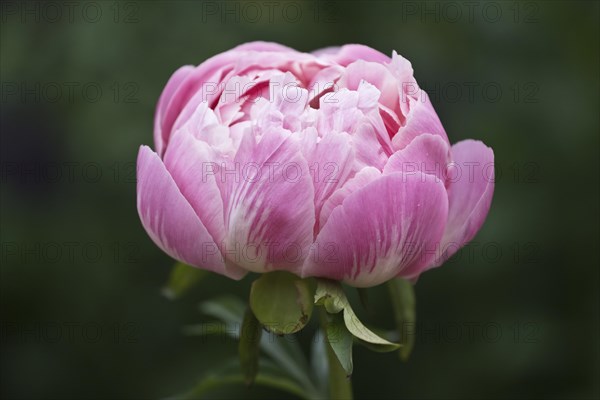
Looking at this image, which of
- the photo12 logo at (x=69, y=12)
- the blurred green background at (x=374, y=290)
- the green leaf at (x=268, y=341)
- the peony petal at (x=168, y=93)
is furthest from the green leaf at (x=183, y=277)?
the photo12 logo at (x=69, y=12)

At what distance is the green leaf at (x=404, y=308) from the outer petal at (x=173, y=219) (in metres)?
0.23

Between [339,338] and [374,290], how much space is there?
71 cm

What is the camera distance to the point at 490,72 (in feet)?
5.42

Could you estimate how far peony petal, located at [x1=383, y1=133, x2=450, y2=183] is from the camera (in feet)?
3.03

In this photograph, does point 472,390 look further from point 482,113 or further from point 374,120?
point 374,120

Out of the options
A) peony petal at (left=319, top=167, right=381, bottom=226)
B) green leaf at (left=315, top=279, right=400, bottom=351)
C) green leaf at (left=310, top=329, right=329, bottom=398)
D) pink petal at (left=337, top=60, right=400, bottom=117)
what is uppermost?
pink petal at (left=337, top=60, right=400, bottom=117)

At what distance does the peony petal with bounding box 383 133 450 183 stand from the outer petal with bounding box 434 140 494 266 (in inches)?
2.0

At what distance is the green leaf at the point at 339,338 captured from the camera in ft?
2.94

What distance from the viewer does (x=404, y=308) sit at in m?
1.11

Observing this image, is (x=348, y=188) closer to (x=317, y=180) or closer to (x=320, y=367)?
(x=317, y=180)

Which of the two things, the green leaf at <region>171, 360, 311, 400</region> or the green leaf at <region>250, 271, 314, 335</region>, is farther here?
the green leaf at <region>171, 360, 311, 400</region>

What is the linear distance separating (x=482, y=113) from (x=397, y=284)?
61 centimetres

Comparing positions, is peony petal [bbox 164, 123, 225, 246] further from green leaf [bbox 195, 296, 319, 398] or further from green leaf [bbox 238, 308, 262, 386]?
→ green leaf [bbox 195, 296, 319, 398]

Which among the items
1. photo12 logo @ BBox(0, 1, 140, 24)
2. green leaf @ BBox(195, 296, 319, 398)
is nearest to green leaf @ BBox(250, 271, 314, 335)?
green leaf @ BBox(195, 296, 319, 398)
